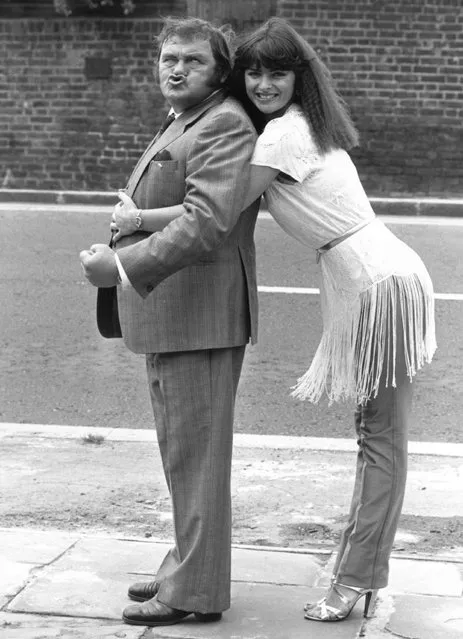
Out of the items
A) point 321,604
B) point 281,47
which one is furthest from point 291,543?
point 281,47

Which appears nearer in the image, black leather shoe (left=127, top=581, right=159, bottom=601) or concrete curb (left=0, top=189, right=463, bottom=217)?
black leather shoe (left=127, top=581, right=159, bottom=601)

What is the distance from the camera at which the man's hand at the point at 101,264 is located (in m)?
3.16

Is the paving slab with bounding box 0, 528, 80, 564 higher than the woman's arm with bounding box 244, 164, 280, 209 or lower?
lower

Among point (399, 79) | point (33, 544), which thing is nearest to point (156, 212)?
point (33, 544)

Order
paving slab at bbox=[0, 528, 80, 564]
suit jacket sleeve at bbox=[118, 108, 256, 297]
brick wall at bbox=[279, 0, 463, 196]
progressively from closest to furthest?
suit jacket sleeve at bbox=[118, 108, 256, 297] < paving slab at bbox=[0, 528, 80, 564] < brick wall at bbox=[279, 0, 463, 196]

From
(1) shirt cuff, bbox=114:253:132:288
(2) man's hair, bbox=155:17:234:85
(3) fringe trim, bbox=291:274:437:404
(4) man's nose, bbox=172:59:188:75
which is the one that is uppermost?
(2) man's hair, bbox=155:17:234:85

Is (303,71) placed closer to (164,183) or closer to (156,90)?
(164,183)

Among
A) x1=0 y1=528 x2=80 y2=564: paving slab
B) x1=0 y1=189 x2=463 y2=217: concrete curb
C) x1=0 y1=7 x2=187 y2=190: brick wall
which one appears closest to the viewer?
x1=0 y1=528 x2=80 y2=564: paving slab

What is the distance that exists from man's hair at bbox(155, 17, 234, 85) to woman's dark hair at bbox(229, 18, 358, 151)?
3cm

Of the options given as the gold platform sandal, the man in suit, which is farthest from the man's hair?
the gold platform sandal

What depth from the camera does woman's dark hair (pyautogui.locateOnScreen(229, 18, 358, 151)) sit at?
3.18 meters

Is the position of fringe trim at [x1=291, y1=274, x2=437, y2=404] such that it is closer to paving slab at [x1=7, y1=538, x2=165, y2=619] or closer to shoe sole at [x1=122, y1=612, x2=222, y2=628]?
shoe sole at [x1=122, y1=612, x2=222, y2=628]

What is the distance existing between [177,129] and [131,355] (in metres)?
4.15

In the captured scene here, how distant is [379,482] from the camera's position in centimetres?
336
